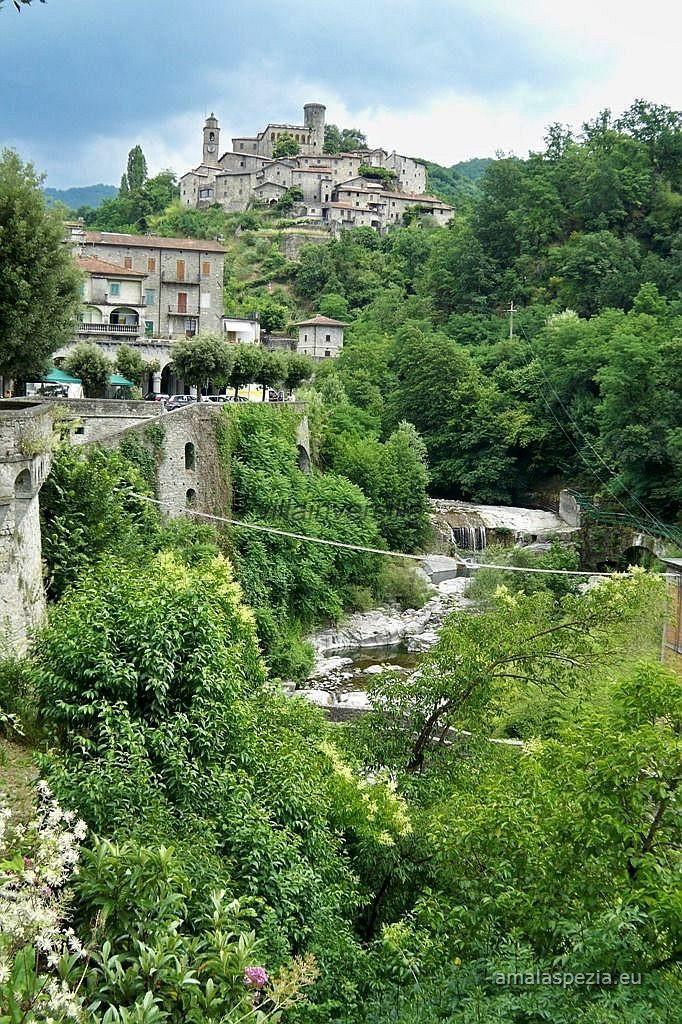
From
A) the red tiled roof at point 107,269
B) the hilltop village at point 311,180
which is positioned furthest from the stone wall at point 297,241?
the red tiled roof at point 107,269

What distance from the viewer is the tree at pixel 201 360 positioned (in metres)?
30.1

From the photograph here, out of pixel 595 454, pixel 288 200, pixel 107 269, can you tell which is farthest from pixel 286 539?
pixel 288 200

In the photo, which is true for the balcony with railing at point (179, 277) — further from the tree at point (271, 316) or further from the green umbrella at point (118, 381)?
the tree at point (271, 316)

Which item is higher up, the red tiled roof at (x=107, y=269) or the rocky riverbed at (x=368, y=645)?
the red tiled roof at (x=107, y=269)

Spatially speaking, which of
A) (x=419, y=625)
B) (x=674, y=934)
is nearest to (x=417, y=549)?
(x=419, y=625)

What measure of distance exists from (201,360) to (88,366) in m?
3.89

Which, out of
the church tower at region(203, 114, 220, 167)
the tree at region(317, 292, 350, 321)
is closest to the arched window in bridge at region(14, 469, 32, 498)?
the tree at region(317, 292, 350, 321)

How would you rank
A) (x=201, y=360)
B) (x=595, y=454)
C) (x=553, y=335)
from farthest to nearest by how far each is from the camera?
1. (x=553, y=335)
2. (x=595, y=454)
3. (x=201, y=360)

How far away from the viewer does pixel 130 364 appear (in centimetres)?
3067

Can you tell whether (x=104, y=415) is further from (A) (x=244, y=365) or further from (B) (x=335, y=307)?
(B) (x=335, y=307)

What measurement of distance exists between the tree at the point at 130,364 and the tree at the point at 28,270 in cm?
1131

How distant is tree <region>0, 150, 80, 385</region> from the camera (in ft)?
57.6

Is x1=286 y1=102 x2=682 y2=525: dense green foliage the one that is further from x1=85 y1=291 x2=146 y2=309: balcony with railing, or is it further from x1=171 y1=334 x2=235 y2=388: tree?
x1=171 y1=334 x2=235 y2=388: tree

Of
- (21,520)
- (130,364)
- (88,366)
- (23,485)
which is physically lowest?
(21,520)
